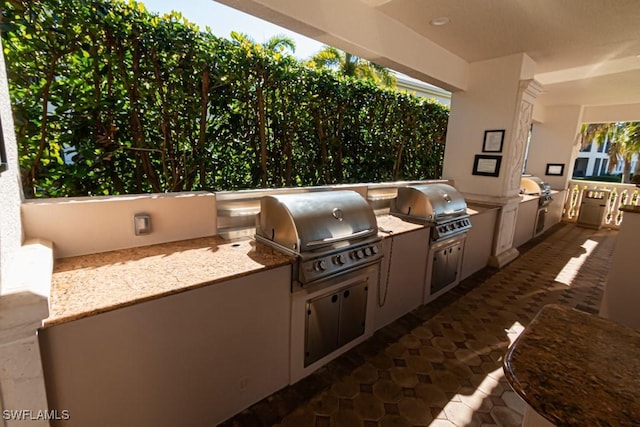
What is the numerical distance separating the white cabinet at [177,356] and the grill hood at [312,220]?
21cm

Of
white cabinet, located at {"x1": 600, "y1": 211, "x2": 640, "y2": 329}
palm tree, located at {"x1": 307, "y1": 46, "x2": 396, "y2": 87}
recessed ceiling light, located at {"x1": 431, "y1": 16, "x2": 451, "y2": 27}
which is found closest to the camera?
white cabinet, located at {"x1": 600, "y1": 211, "x2": 640, "y2": 329}

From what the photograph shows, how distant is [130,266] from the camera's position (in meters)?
1.44

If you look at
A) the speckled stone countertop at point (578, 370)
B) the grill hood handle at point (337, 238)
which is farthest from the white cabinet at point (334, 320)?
the speckled stone countertop at point (578, 370)

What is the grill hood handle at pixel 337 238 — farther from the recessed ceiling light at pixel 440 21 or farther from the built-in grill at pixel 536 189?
the built-in grill at pixel 536 189

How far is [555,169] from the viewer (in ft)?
22.1

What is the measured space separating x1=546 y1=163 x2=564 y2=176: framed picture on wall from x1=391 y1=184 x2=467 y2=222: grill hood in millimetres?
5464

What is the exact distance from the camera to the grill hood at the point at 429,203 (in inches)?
107

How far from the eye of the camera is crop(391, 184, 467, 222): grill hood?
2.71 meters

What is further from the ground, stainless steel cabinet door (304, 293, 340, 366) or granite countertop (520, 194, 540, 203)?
granite countertop (520, 194, 540, 203)

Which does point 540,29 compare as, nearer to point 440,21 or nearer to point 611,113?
point 440,21

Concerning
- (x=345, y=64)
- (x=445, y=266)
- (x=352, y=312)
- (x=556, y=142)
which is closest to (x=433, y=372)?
(x=352, y=312)

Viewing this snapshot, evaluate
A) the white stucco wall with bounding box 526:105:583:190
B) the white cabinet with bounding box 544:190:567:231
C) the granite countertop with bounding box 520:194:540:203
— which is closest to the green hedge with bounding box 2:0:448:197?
the granite countertop with bounding box 520:194:540:203

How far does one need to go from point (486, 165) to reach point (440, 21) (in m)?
2.01

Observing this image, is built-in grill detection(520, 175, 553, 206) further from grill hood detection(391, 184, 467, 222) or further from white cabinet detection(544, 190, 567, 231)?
grill hood detection(391, 184, 467, 222)
